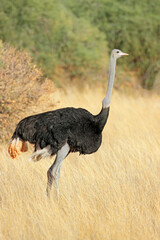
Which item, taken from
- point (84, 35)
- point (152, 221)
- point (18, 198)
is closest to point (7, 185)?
point (18, 198)

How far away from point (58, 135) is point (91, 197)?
0.64 metres

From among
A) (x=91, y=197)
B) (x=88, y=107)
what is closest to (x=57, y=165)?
(x=91, y=197)

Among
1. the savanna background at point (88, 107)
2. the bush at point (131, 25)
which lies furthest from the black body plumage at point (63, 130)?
the bush at point (131, 25)

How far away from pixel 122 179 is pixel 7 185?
1.18 meters

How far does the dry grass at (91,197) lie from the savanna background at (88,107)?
10 mm

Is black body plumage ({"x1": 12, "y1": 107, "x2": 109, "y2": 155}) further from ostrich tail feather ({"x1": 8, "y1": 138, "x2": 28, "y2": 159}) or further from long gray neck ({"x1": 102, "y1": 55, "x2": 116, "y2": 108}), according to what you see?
long gray neck ({"x1": 102, "y1": 55, "x2": 116, "y2": 108})

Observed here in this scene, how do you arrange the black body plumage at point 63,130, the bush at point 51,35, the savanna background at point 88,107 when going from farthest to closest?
the bush at point 51,35, the black body plumage at point 63,130, the savanna background at point 88,107

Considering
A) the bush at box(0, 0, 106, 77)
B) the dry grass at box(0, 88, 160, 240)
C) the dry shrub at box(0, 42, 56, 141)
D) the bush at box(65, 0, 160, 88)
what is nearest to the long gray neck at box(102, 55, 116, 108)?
the dry grass at box(0, 88, 160, 240)

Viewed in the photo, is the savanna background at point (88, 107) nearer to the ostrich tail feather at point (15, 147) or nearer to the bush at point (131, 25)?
the bush at point (131, 25)

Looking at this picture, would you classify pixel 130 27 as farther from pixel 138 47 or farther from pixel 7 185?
pixel 7 185

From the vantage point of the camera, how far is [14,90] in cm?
686

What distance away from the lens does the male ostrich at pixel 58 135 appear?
4758 millimetres

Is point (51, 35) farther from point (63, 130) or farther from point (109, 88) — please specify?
point (63, 130)

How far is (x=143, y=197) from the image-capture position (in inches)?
188
